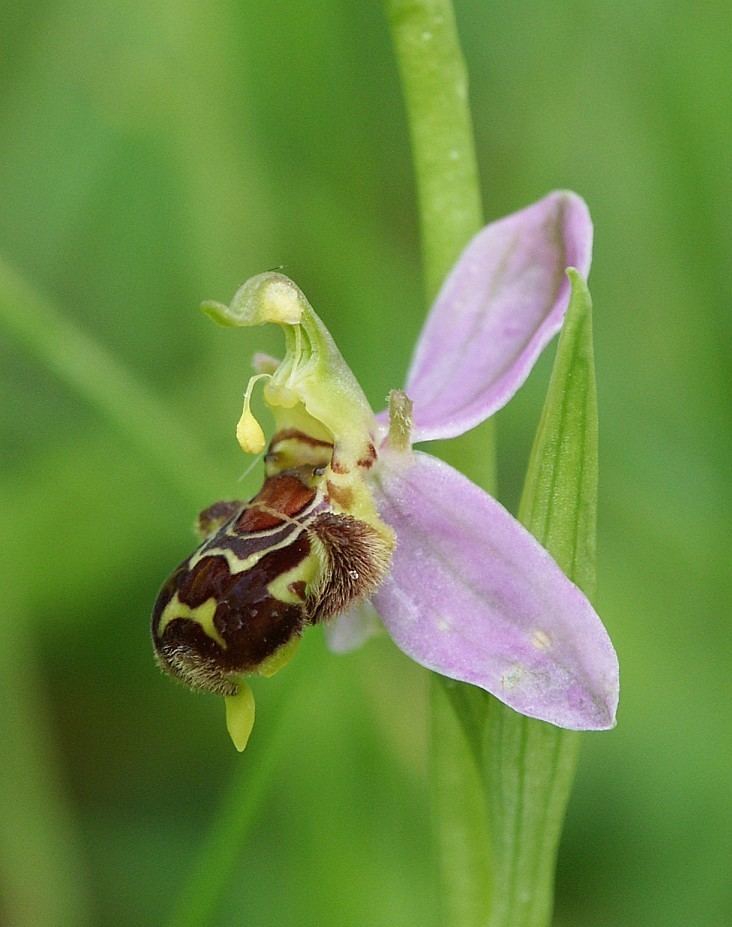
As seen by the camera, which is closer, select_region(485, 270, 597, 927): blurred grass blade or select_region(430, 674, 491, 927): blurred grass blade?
select_region(485, 270, 597, 927): blurred grass blade

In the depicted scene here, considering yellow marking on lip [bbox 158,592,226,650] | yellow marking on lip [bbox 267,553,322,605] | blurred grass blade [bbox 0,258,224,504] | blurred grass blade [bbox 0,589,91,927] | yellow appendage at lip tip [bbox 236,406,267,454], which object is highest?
blurred grass blade [bbox 0,258,224,504]

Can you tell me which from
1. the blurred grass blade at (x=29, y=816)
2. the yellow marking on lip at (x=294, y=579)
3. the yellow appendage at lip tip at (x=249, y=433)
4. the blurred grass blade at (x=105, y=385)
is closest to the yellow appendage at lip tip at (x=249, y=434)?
the yellow appendage at lip tip at (x=249, y=433)

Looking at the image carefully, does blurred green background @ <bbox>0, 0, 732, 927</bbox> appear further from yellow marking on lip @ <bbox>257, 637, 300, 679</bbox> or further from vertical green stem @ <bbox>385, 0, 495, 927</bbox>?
yellow marking on lip @ <bbox>257, 637, 300, 679</bbox>

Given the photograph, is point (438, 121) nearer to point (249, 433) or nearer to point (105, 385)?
point (249, 433)

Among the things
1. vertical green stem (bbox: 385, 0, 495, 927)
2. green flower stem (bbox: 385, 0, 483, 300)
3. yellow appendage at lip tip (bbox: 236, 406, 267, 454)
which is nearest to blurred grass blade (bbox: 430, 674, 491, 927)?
vertical green stem (bbox: 385, 0, 495, 927)

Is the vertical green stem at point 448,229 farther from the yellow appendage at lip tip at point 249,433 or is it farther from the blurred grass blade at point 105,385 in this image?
the blurred grass blade at point 105,385

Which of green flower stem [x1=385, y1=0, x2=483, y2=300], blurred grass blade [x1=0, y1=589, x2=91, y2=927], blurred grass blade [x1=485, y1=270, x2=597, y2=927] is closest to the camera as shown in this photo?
blurred grass blade [x1=485, y1=270, x2=597, y2=927]

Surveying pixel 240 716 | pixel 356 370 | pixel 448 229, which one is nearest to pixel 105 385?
pixel 356 370
